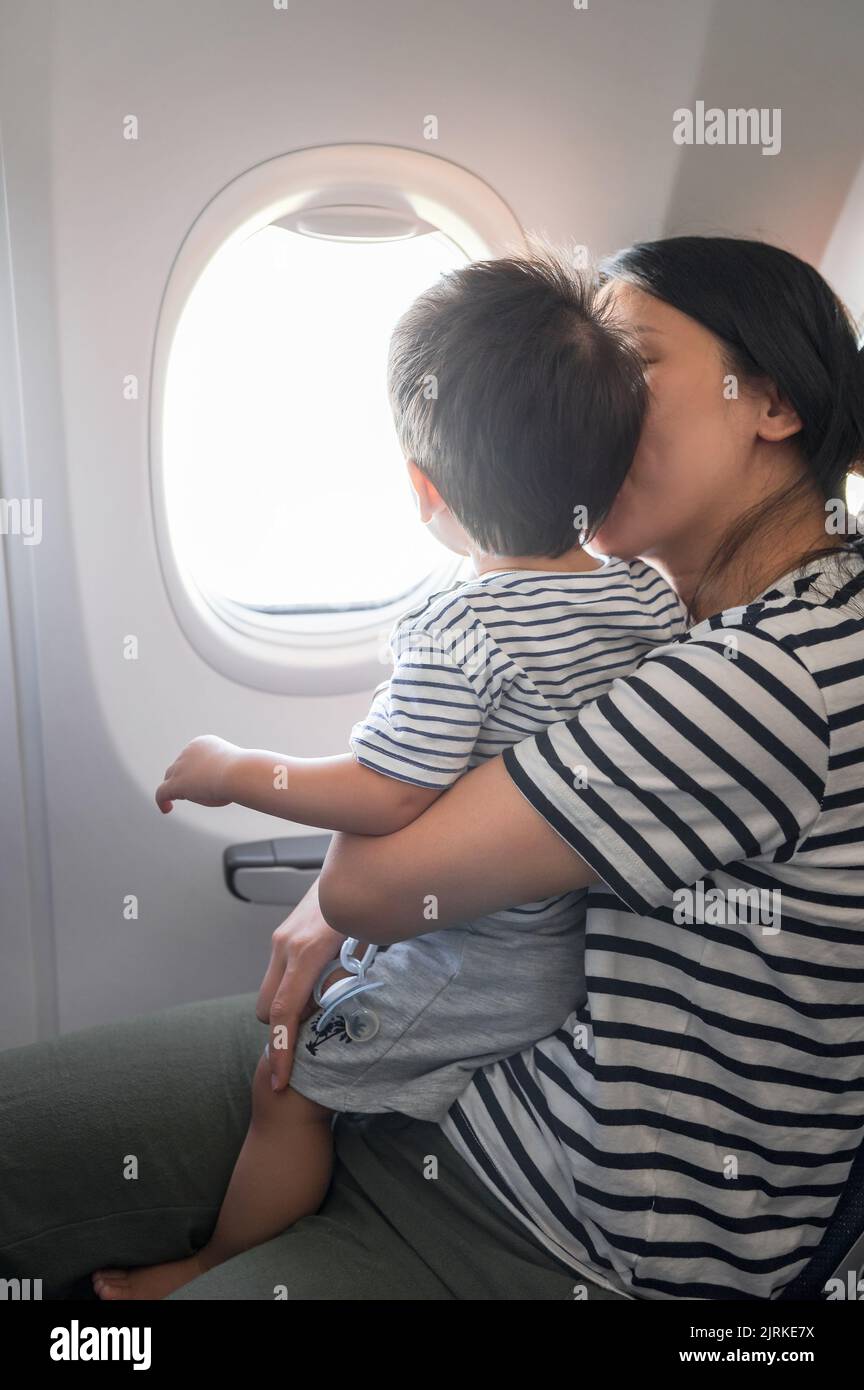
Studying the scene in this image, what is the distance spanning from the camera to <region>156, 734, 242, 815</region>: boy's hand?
1064 millimetres

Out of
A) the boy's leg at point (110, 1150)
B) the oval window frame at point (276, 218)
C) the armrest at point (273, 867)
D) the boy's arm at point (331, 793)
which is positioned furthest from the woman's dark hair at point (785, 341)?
the armrest at point (273, 867)

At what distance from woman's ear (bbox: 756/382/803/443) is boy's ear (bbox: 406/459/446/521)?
12.7 inches

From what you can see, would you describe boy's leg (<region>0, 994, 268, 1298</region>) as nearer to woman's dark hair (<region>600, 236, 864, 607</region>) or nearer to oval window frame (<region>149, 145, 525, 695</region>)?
oval window frame (<region>149, 145, 525, 695</region>)

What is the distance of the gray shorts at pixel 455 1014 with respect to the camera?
1.03 m

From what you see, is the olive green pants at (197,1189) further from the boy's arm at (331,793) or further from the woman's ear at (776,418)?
the woman's ear at (776,418)

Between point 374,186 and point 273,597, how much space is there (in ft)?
2.20

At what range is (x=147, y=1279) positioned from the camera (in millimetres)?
1174

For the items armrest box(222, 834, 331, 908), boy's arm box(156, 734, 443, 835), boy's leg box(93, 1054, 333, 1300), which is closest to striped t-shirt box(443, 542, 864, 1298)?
boy's arm box(156, 734, 443, 835)

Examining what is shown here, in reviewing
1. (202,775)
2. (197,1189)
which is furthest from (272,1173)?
(202,775)

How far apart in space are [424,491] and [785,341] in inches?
14.8

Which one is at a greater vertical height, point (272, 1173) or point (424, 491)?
point (424, 491)

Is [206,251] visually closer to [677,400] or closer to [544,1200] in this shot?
[677,400]

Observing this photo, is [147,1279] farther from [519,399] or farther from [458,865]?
[519,399]

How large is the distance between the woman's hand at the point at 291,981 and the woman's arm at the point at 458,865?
0.64ft
